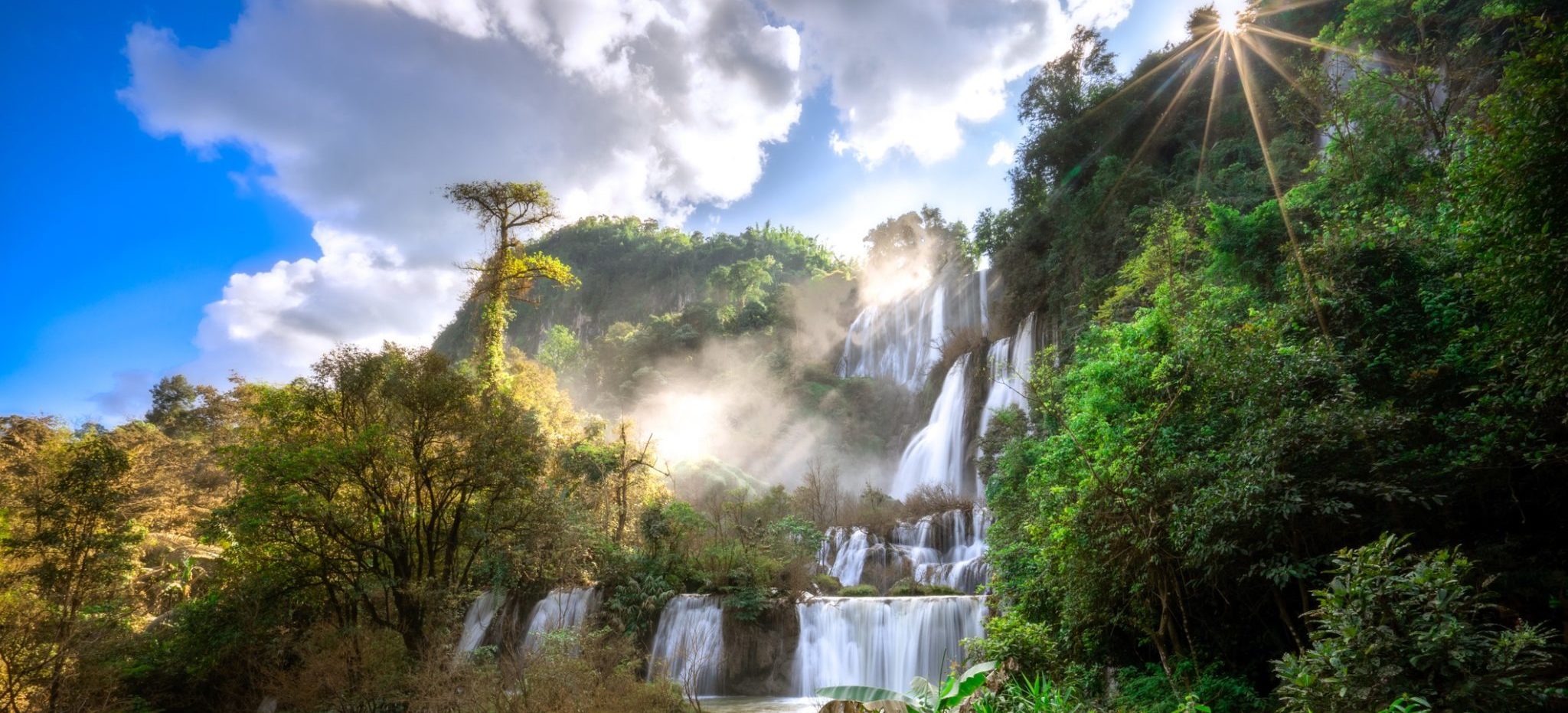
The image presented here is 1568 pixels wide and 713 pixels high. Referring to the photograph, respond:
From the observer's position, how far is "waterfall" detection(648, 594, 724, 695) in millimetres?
17641

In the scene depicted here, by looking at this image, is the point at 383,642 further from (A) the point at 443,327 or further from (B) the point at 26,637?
(A) the point at 443,327

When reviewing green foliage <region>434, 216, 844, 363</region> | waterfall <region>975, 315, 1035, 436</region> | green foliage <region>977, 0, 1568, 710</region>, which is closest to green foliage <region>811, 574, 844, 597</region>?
green foliage <region>977, 0, 1568, 710</region>

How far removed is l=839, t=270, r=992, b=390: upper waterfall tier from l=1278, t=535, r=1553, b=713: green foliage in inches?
1095

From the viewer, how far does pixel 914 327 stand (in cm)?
4097

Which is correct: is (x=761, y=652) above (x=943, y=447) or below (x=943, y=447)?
below

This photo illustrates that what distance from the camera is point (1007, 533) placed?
1370 centimetres

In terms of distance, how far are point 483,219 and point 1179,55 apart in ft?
92.7

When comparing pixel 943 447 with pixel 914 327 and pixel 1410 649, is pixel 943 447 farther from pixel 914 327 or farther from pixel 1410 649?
pixel 1410 649

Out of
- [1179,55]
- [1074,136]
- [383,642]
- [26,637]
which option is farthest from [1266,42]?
[26,637]

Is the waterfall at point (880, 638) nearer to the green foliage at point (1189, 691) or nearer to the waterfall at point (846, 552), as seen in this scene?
the waterfall at point (846, 552)

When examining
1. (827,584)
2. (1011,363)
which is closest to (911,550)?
(827,584)

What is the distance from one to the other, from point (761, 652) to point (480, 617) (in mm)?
9607

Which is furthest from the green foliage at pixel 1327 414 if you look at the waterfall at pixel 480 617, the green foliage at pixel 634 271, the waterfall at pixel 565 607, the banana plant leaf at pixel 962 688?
the green foliage at pixel 634 271

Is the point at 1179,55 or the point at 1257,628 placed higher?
the point at 1179,55
